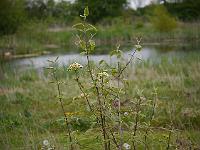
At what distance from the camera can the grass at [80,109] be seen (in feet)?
15.3

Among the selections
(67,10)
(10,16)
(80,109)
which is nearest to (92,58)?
(80,109)

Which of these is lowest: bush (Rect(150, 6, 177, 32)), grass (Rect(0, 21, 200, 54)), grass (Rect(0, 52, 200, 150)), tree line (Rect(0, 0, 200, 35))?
grass (Rect(0, 52, 200, 150))

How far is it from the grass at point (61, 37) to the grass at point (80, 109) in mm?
17360

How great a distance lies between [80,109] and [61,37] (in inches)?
1150

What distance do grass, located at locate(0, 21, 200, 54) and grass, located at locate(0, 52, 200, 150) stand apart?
17360 mm

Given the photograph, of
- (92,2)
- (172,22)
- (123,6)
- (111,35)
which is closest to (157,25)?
(172,22)

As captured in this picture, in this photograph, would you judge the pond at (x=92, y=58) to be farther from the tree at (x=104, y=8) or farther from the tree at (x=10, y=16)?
the tree at (x=104, y=8)

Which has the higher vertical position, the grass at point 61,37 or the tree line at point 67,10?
the tree line at point 67,10

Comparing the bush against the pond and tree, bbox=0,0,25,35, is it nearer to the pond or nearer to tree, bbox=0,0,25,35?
the pond

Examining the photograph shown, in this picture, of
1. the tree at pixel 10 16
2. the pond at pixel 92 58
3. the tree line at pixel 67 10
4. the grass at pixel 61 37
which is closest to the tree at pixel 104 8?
the tree line at pixel 67 10

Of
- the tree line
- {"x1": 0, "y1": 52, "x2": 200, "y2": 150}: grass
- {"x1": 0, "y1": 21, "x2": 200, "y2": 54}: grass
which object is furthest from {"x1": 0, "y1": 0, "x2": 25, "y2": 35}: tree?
{"x1": 0, "y1": 52, "x2": 200, "y2": 150}: grass

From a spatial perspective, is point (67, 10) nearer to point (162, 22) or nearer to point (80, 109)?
point (162, 22)

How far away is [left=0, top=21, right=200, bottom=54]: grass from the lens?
98.9 feet

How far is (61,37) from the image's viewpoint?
35.1 m
